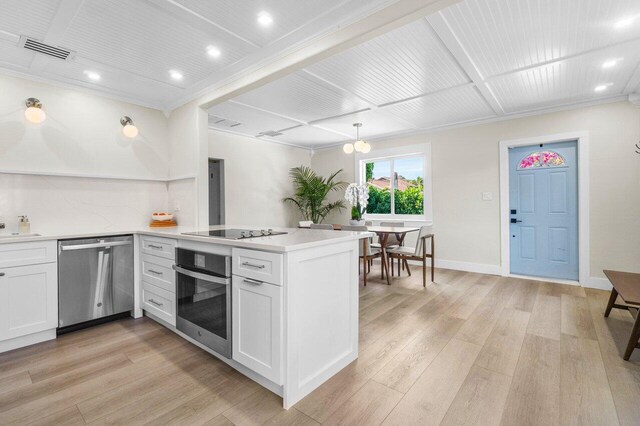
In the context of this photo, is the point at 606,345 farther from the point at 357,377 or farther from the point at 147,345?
the point at 147,345

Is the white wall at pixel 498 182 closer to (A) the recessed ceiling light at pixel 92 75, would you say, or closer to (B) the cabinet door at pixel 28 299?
(A) the recessed ceiling light at pixel 92 75

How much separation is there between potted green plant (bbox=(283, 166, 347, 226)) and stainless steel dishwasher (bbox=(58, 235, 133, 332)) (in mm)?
3760

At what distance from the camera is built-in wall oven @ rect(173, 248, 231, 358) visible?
1938mm

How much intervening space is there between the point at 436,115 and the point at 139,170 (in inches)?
167

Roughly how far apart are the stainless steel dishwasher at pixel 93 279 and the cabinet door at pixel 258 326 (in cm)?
173

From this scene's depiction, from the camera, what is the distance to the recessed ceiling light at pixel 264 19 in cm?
206

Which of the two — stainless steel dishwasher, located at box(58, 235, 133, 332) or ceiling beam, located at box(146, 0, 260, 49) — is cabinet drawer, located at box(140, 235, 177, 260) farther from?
ceiling beam, located at box(146, 0, 260, 49)

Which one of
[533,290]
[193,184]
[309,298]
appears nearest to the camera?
[309,298]

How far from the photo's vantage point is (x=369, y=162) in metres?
6.31

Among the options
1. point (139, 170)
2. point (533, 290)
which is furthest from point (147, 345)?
point (533, 290)

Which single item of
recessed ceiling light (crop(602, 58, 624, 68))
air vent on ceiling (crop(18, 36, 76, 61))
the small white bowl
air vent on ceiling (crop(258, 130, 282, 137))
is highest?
air vent on ceiling (crop(258, 130, 282, 137))

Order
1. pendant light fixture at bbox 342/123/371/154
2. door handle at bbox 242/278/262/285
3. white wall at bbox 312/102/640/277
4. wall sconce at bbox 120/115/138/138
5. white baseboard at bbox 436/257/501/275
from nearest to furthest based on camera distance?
door handle at bbox 242/278/262/285, wall sconce at bbox 120/115/138/138, white wall at bbox 312/102/640/277, pendant light fixture at bbox 342/123/371/154, white baseboard at bbox 436/257/501/275

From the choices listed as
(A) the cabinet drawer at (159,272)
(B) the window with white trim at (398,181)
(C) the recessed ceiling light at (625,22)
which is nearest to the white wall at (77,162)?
(A) the cabinet drawer at (159,272)

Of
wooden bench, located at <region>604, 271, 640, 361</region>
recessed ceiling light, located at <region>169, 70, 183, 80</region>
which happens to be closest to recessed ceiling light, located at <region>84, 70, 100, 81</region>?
recessed ceiling light, located at <region>169, 70, 183, 80</region>
